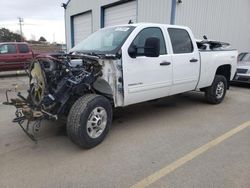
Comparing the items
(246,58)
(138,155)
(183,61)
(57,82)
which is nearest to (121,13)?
(246,58)

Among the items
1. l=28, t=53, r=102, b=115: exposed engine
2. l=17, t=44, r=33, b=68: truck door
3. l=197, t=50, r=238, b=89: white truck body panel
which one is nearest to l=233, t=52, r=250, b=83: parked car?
l=197, t=50, r=238, b=89: white truck body panel

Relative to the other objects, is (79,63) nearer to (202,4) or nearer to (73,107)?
(73,107)

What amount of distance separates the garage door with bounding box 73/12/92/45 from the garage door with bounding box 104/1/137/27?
2119 millimetres

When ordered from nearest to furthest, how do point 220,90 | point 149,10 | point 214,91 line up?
point 214,91 < point 220,90 < point 149,10

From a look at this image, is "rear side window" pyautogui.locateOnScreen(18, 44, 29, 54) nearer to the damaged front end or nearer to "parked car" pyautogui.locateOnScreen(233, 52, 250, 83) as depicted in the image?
the damaged front end

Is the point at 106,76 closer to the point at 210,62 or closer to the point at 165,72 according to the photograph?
the point at 165,72

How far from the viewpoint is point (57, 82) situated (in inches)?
143

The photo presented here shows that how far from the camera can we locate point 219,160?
3379 mm

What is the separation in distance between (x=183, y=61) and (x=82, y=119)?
2.67 meters

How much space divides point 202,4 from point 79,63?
9.79 meters

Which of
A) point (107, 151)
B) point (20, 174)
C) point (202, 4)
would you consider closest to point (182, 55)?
point (107, 151)

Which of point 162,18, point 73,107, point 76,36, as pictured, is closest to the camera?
point 73,107

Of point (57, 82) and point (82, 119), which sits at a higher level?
point (57, 82)

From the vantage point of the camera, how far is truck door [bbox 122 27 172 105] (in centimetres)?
407
